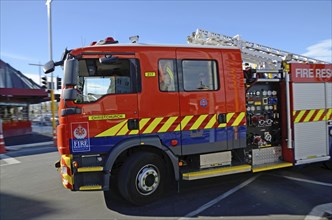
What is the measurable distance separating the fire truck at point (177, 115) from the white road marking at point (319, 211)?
1.43 meters

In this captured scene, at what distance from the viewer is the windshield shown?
16.5ft

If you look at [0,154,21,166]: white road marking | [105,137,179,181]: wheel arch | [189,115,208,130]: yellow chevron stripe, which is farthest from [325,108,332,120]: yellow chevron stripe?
[0,154,21,166]: white road marking

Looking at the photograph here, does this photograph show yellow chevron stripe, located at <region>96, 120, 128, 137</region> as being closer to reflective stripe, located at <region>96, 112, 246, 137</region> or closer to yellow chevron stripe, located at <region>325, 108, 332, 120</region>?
reflective stripe, located at <region>96, 112, 246, 137</region>

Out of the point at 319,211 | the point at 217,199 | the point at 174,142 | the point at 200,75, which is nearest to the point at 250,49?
the point at 200,75

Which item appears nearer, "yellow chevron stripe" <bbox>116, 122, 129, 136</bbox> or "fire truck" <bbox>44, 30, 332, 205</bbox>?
"fire truck" <bbox>44, 30, 332, 205</bbox>

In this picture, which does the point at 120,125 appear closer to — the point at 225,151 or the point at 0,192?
the point at 225,151

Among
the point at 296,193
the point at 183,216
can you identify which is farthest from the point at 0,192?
the point at 296,193

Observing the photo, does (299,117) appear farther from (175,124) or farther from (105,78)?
(105,78)

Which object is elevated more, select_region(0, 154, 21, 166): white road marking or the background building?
the background building

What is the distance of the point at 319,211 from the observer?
4.69 metres

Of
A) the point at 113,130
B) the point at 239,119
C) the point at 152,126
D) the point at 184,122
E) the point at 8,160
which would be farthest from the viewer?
the point at 8,160

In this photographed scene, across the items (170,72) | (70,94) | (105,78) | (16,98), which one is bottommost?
(70,94)

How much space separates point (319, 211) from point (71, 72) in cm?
458

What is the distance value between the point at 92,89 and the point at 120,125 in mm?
783
